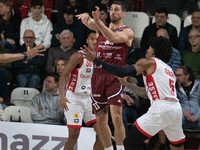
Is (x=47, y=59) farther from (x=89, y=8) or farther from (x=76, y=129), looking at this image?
(x=76, y=129)

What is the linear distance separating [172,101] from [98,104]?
119 centimetres

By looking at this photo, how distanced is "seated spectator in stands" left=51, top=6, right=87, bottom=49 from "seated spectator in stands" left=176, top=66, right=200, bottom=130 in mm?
2324

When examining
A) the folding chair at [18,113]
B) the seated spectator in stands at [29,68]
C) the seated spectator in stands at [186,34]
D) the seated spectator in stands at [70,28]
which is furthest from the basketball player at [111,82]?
the seated spectator in stands at [186,34]

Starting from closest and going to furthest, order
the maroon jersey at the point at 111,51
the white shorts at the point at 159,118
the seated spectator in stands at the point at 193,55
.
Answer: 1. the white shorts at the point at 159,118
2. the maroon jersey at the point at 111,51
3. the seated spectator in stands at the point at 193,55

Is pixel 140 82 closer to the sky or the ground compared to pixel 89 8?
closer to the ground

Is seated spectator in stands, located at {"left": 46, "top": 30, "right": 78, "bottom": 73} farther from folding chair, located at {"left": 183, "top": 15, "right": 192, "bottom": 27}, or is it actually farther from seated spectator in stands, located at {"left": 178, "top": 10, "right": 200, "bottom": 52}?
folding chair, located at {"left": 183, "top": 15, "right": 192, "bottom": 27}

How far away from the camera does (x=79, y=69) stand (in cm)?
718

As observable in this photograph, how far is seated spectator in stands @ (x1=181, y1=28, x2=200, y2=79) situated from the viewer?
914 centimetres

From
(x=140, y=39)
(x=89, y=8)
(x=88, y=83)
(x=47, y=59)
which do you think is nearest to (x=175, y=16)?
(x=140, y=39)

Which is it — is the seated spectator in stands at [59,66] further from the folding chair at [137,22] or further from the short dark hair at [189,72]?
the short dark hair at [189,72]

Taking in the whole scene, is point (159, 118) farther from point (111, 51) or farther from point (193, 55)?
point (193, 55)

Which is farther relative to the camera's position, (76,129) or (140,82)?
(140,82)

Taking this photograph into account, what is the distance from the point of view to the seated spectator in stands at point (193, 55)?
914cm

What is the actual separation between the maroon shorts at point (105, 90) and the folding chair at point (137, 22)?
140 inches
